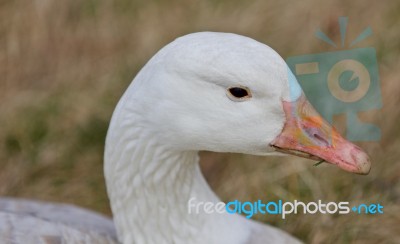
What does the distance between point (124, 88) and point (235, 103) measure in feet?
7.36

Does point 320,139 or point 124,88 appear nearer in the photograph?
point 320,139

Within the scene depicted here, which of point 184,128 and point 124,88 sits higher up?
point 184,128

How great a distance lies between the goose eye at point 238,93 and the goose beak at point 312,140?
0.12m

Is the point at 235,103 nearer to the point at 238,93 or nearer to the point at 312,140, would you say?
the point at 238,93

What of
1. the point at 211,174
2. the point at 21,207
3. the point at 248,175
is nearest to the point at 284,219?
the point at 248,175

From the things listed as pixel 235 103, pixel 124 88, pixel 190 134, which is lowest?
pixel 124 88

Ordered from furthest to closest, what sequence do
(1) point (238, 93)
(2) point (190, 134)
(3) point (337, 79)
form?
(3) point (337, 79)
(2) point (190, 134)
(1) point (238, 93)

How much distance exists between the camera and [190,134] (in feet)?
7.65

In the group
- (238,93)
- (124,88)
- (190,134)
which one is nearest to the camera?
(238,93)

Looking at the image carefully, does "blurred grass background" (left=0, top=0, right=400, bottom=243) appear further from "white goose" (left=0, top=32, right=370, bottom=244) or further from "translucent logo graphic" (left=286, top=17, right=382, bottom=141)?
"white goose" (left=0, top=32, right=370, bottom=244)

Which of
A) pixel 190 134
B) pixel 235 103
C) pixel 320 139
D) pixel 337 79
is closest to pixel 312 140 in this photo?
pixel 320 139

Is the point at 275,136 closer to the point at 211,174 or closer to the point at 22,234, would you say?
the point at 22,234

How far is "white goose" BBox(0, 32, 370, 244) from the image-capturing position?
2.21 m

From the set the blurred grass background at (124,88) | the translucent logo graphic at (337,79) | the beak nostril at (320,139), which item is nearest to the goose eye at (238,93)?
the beak nostril at (320,139)
